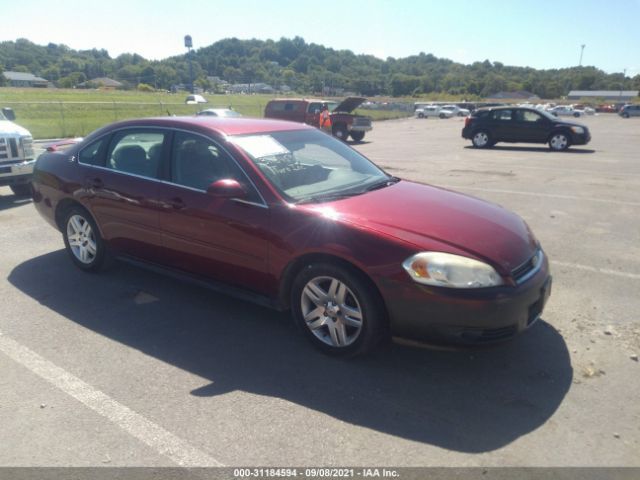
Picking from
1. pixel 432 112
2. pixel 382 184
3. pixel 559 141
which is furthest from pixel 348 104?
pixel 432 112

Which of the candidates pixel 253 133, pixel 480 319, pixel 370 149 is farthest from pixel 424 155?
pixel 480 319

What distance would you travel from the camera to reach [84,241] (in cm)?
530

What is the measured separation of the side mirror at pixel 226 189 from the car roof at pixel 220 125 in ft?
2.06

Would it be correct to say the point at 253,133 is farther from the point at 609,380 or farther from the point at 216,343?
the point at 609,380

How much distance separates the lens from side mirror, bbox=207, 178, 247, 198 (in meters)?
3.78

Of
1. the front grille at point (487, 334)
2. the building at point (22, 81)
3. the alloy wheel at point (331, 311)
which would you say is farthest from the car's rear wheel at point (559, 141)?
the building at point (22, 81)

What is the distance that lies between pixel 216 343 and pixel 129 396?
2.69 ft

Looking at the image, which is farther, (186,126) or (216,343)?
(186,126)

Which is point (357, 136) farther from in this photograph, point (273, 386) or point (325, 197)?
point (273, 386)

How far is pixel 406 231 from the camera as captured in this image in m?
3.45

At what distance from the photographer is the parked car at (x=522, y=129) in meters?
18.3

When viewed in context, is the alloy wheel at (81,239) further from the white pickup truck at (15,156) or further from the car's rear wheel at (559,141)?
the car's rear wheel at (559,141)

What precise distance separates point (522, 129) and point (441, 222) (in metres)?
17.0

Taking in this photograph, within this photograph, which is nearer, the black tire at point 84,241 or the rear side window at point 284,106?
the black tire at point 84,241
